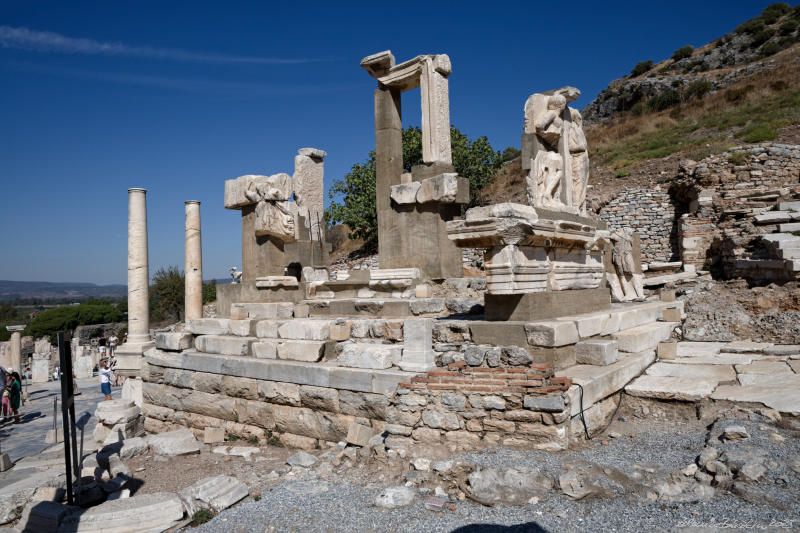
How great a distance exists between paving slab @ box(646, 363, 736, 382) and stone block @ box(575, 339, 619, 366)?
0.86 metres

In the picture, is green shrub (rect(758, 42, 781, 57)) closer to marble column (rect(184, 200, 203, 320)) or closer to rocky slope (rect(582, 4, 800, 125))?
rocky slope (rect(582, 4, 800, 125))

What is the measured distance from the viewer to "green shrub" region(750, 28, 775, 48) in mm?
36906

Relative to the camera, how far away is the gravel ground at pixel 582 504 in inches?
117

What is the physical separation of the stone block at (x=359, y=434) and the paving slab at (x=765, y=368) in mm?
4012

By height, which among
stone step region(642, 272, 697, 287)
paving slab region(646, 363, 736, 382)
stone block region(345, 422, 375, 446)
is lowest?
stone block region(345, 422, 375, 446)

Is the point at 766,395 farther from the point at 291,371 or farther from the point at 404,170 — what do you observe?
the point at 404,170

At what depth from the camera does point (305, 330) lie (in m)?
6.79

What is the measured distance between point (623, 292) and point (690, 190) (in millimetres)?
9602

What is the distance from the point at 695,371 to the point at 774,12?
46672 mm

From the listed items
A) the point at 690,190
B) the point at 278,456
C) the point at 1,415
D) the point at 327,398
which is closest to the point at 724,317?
the point at 327,398

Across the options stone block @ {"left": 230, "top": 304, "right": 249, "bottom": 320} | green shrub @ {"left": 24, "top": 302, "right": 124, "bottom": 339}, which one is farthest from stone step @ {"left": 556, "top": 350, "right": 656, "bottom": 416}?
green shrub @ {"left": 24, "top": 302, "right": 124, "bottom": 339}

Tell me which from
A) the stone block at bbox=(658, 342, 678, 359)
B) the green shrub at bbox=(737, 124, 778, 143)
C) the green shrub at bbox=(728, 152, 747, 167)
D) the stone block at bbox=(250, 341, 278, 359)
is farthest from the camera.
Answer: the green shrub at bbox=(737, 124, 778, 143)

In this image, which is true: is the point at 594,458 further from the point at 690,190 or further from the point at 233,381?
the point at 690,190

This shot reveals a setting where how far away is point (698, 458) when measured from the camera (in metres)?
3.67
